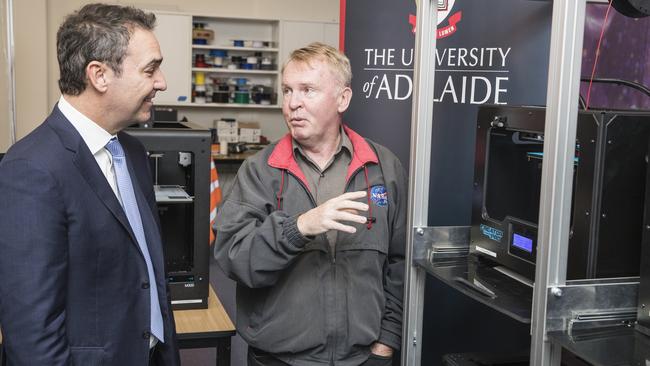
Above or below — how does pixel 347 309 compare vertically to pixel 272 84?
below

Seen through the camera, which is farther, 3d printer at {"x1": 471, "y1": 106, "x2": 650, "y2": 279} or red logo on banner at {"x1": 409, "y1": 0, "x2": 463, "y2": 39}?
red logo on banner at {"x1": 409, "y1": 0, "x2": 463, "y2": 39}

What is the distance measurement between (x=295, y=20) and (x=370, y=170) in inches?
219

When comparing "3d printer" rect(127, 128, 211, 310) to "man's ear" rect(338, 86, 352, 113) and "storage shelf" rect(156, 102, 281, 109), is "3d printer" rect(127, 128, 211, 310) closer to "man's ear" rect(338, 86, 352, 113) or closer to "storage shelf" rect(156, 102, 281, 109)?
"man's ear" rect(338, 86, 352, 113)

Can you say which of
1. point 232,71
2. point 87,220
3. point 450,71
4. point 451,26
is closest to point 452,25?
point 451,26

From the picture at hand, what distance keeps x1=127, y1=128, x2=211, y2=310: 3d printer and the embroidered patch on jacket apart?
Result: 0.56 meters

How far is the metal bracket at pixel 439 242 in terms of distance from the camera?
172cm

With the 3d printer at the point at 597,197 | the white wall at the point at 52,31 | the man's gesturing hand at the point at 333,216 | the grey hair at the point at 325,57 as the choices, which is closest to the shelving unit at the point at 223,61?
the white wall at the point at 52,31

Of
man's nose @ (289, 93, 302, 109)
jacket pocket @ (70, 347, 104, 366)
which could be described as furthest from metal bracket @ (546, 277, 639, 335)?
jacket pocket @ (70, 347, 104, 366)

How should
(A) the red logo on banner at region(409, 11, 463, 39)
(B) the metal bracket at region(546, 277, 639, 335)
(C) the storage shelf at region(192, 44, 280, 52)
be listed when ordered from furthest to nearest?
1. (C) the storage shelf at region(192, 44, 280, 52)
2. (A) the red logo on banner at region(409, 11, 463, 39)
3. (B) the metal bracket at region(546, 277, 639, 335)

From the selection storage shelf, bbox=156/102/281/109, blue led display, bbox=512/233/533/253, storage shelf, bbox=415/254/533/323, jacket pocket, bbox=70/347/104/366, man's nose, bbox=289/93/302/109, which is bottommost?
jacket pocket, bbox=70/347/104/366

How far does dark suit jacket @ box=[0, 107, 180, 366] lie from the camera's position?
52.1 inches

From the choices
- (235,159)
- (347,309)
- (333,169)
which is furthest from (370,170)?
(235,159)

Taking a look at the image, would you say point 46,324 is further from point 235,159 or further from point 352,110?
point 235,159

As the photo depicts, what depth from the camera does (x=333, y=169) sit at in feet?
5.96
